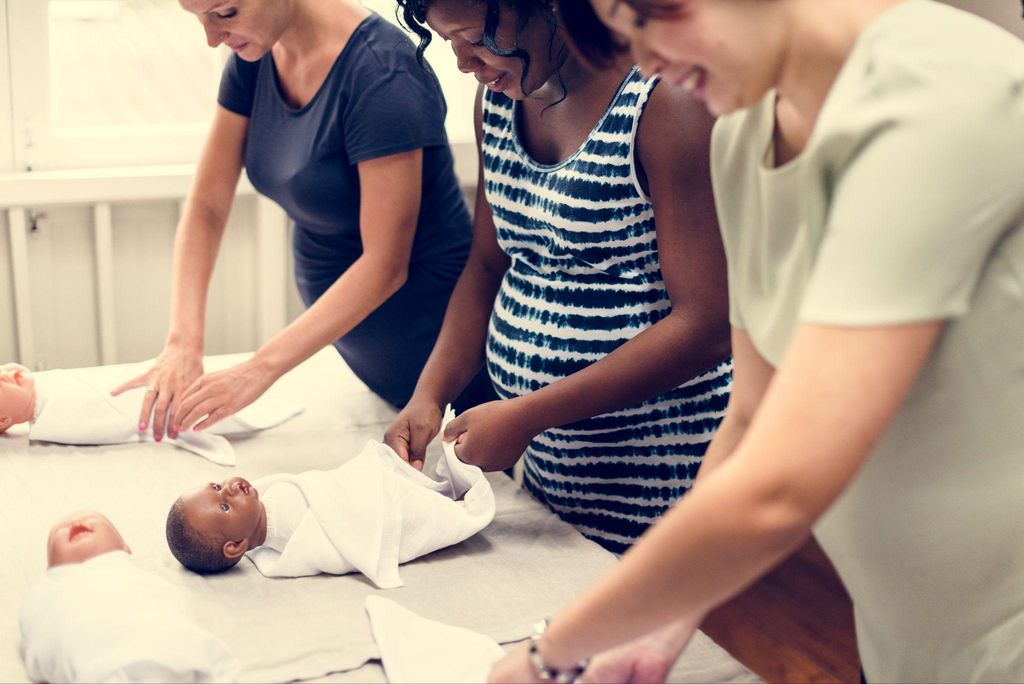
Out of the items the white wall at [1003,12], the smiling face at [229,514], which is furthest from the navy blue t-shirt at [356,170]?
the white wall at [1003,12]

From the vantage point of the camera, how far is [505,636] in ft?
4.43

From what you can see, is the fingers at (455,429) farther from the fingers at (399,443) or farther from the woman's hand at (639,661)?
the woman's hand at (639,661)

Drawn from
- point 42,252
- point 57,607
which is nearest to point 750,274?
point 57,607

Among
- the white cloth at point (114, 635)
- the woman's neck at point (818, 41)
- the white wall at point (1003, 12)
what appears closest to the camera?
the woman's neck at point (818, 41)

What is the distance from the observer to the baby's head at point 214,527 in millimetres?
1479

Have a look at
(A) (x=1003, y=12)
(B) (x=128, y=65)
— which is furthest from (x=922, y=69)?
(B) (x=128, y=65)

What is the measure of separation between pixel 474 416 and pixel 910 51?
0.95m

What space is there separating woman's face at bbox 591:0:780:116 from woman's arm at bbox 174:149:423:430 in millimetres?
996

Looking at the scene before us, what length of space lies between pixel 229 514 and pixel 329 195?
25.8 inches

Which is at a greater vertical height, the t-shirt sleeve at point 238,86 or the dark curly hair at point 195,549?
the t-shirt sleeve at point 238,86

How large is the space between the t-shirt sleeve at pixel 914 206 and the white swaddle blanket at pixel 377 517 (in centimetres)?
89

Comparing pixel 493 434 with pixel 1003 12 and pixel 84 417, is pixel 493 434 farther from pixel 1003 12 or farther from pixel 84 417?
pixel 1003 12

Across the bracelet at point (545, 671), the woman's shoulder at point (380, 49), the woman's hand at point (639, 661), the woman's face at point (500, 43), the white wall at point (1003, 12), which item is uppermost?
the woman's face at point (500, 43)

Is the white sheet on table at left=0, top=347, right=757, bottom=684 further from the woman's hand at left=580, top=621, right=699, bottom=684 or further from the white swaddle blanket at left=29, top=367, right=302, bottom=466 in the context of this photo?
the woman's hand at left=580, top=621, right=699, bottom=684
